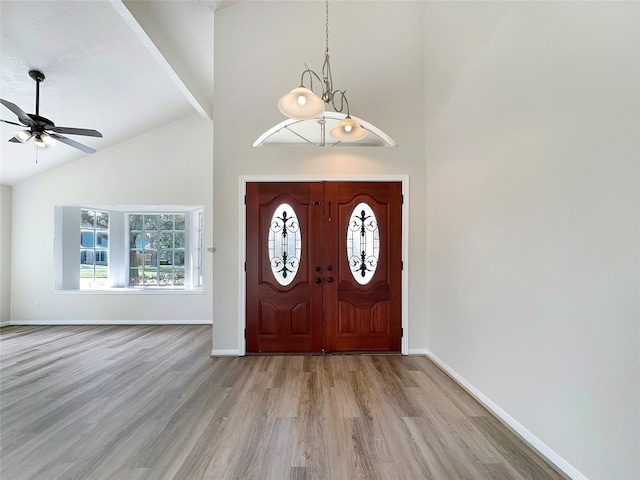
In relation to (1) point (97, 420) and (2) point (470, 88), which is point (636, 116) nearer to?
(2) point (470, 88)

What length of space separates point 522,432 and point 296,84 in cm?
424

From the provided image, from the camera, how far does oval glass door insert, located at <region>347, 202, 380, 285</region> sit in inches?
151

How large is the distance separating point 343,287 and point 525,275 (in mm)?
2109

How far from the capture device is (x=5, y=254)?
204 inches

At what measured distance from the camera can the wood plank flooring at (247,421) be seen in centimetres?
179

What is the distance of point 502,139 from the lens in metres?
2.35

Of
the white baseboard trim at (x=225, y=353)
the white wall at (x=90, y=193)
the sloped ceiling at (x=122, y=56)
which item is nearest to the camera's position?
the sloped ceiling at (x=122, y=56)

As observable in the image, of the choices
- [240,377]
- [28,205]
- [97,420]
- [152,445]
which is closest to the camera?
[152,445]

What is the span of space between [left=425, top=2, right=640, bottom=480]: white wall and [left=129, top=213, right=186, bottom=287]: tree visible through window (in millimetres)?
5227

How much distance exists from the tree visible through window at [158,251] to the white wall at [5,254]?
6.23 feet

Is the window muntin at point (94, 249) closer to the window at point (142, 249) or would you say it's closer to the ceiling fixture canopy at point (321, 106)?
the window at point (142, 249)

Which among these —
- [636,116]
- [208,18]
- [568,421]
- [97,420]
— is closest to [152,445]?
[97,420]

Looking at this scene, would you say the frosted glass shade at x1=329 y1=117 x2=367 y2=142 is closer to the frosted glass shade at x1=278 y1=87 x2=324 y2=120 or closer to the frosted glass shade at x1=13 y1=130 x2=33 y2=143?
the frosted glass shade at x1=278 y1=87 x2=324 y2=120

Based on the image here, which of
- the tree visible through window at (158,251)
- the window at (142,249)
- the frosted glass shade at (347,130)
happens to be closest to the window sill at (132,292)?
the window at (142,249)
